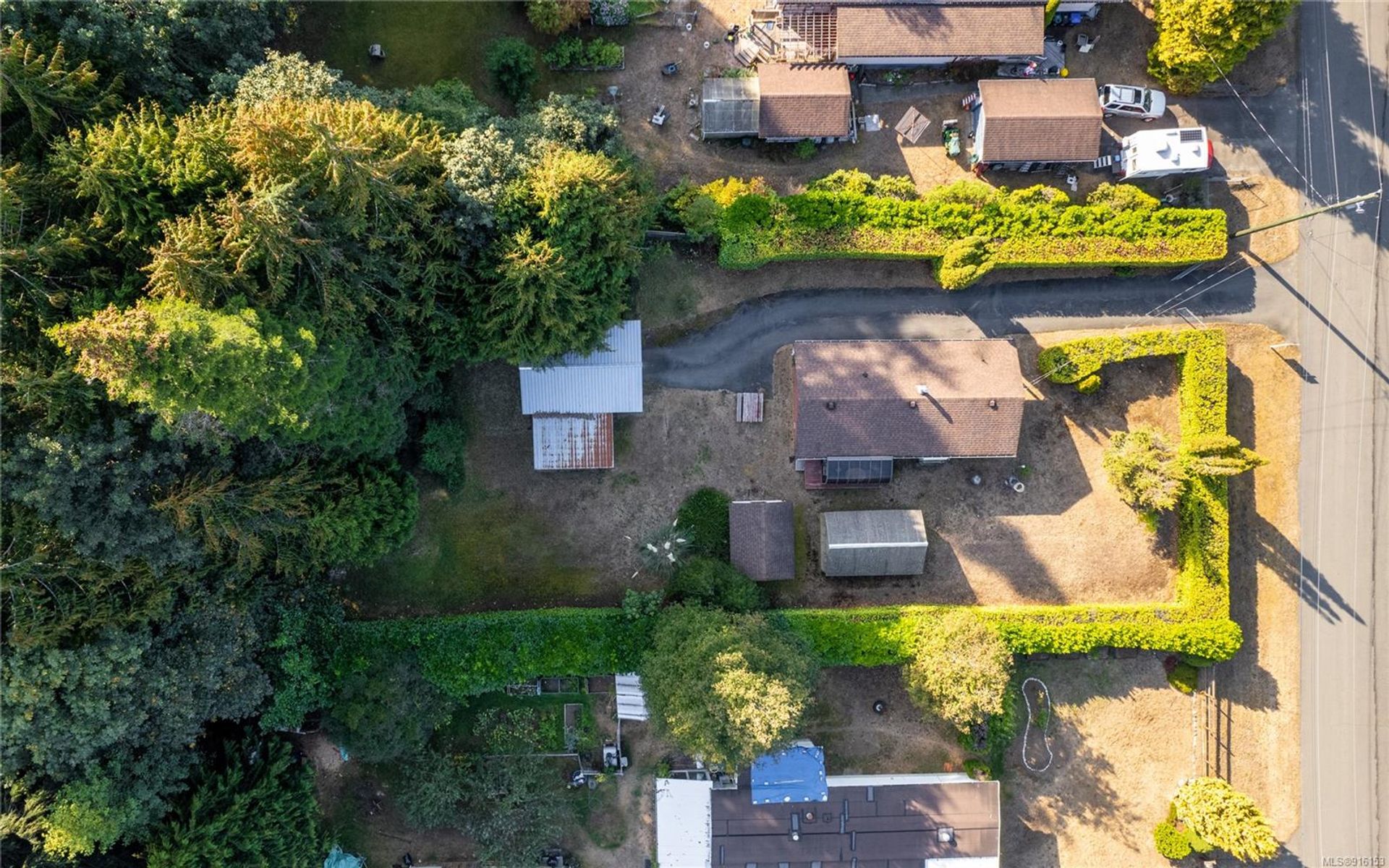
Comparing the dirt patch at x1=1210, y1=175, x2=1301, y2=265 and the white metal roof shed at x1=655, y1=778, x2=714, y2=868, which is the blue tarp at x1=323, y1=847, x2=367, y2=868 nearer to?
the white metal roof shed at x1=655, y1=778, x2=714, y2=868

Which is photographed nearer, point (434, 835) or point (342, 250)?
Result: point (342, 250)

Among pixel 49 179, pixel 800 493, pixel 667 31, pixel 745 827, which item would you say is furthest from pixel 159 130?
pixel 745 827

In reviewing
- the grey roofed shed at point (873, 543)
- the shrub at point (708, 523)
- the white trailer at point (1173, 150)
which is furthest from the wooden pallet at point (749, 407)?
the white trailer at point (1173, 150)

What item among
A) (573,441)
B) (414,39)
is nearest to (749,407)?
(573,441)

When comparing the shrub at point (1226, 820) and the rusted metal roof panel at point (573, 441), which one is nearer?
the shrub at point (1226, 820)

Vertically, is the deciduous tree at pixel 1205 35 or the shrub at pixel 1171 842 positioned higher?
the deciduous tree at pixel 1205 35

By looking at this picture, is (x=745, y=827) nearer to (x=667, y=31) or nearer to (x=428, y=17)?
(x=667, y=31)

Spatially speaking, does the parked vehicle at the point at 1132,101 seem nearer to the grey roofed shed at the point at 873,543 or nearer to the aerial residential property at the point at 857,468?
the aerial residential property at the point at 857,468
